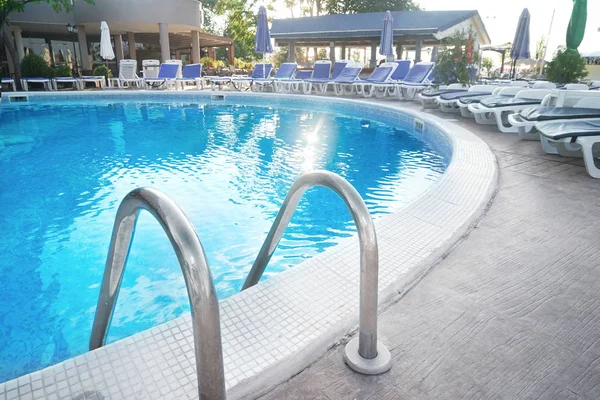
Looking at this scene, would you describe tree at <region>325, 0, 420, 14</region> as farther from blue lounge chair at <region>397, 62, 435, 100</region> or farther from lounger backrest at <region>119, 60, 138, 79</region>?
blue lounge chair at <region>397, 62, 435, 100</region>

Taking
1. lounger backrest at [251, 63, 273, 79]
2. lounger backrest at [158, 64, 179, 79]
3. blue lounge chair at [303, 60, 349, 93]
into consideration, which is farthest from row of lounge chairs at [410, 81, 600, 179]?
lounger backrest at [158, 64, 179, 79]

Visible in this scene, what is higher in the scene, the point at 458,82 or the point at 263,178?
the point at 458,82

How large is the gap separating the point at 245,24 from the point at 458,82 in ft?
83.1

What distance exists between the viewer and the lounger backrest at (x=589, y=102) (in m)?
5.29

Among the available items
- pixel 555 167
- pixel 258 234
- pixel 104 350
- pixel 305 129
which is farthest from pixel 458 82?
pixel 104 350

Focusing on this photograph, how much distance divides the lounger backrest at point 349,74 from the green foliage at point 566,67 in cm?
628

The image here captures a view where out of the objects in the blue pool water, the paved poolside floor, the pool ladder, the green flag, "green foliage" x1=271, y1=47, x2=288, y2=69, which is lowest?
the blue pool water

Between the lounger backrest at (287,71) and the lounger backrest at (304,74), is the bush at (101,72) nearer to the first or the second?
the lounger backrest at (287,71)

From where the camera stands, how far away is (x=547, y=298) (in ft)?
6.57

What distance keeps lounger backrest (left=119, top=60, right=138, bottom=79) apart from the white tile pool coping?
723 inches

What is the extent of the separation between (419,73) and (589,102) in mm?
8542

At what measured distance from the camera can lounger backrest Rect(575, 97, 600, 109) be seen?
529 cm

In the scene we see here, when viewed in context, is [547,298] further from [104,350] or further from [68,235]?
[68,235]

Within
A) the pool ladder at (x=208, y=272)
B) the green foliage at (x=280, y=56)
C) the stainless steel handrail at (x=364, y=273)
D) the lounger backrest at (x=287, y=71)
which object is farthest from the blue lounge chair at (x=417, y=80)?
the green foliage at (x=280, y=56)
